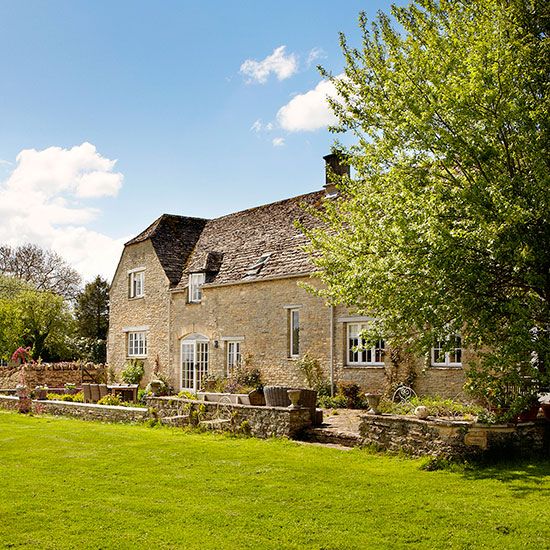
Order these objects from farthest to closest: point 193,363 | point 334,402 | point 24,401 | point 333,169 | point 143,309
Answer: point 143,309, point 193,363, point 333,169, point 24,401, point 334,402

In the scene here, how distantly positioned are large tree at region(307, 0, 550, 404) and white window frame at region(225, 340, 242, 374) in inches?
515

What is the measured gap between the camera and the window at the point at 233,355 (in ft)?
83.9

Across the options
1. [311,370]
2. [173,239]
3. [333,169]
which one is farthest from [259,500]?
[173,239]

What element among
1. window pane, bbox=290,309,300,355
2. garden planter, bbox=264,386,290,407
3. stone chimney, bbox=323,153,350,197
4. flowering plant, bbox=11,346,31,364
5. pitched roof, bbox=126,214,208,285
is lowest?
garden planter, bbox=264,386,290,407

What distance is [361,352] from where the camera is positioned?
20.7 meters

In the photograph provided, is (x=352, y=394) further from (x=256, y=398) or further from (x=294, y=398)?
(x=294, y=398)

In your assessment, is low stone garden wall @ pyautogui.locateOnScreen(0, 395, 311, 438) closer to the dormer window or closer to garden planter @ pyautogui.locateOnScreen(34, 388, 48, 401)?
garden planter @ pyautogui.locateOnScreen(34, 388, 48, 401)

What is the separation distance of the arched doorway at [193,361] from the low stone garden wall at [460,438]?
15206 millimetres

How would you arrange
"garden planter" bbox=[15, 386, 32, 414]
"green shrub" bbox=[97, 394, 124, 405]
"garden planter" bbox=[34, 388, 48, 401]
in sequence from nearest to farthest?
"green shrub" bbox=[97, 394, 124, 405], "garden planter" bbox=[15, 386, 32, 414], "garden planter" bbox=[34, 388, 48, 401]

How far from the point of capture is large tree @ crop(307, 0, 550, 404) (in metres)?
10.7

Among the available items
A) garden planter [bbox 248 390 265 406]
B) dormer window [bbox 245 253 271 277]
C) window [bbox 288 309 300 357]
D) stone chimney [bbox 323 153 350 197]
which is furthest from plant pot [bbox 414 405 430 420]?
stone chimney [bbox 323 153 350 197]

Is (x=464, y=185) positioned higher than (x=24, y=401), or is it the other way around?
(x=464, y=185)

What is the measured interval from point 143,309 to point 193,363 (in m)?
5.14

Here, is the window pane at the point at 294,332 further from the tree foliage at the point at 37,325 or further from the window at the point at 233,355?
the tree foliage at the point at 37,325
